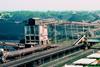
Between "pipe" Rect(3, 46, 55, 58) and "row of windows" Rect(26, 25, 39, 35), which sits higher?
"row of windows" Rect(26, 25, 39, 35)

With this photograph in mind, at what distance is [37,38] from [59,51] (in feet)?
53.9

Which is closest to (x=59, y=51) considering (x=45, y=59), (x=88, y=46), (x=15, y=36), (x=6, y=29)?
(x=45, y=59)

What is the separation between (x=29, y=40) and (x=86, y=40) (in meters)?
13.9

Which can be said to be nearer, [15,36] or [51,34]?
[51,34]

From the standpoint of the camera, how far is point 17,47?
8344cm

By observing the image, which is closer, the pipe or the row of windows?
the pipe

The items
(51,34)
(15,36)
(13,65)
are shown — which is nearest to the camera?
(13,65)

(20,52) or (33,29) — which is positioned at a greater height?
(33,29)

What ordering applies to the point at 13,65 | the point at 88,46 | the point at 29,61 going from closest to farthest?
the point at 13,65
the point at 29,61
the point at 88,46

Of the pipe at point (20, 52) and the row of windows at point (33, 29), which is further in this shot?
the row of windows at point (33, 29)

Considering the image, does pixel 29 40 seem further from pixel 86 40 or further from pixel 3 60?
pixel 3 60

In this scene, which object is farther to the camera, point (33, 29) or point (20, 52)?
point (33, 29)

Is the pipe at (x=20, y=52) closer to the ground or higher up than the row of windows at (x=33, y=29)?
closer to the ground

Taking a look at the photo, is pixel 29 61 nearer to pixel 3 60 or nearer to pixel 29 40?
pixel 3 60
